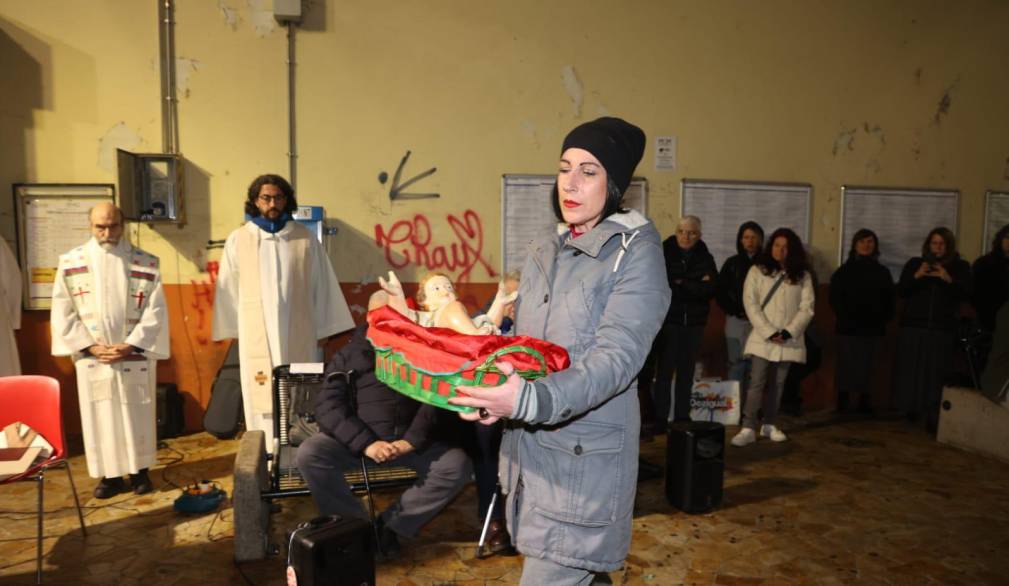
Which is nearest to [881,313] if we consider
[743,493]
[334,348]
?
[743,493]

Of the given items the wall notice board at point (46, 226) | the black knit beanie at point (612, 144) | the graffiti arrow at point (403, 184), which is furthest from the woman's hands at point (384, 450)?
the wall notice board at point (46, 226)

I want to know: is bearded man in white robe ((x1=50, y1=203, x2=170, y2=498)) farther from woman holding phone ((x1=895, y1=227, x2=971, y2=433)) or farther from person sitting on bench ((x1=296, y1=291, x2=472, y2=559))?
woman holding phone ((x1=895, y1=227, x2=971, y2=433))

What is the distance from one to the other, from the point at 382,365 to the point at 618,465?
685mm

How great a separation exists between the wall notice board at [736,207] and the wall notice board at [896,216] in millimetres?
485

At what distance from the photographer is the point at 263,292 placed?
4.78 meters

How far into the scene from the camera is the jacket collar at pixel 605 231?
1698mm

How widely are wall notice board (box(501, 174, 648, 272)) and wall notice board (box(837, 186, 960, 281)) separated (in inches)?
101

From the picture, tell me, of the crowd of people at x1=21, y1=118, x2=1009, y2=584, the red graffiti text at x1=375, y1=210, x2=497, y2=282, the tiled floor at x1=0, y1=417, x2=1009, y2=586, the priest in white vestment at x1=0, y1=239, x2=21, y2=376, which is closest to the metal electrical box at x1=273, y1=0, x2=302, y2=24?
the crowd of people at x1=21, y1=118, x2=1009, y2=584

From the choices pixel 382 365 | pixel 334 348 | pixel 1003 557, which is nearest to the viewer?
pixel 382 365

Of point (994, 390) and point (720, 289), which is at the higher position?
point (720, 289)

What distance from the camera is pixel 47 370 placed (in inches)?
213

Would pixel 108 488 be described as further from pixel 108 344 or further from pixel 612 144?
pixel 612 144

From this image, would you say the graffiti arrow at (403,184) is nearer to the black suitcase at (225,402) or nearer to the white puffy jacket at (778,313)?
the black suitcase at (225,402)

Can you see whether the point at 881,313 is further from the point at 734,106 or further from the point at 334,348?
the point at 334,348
